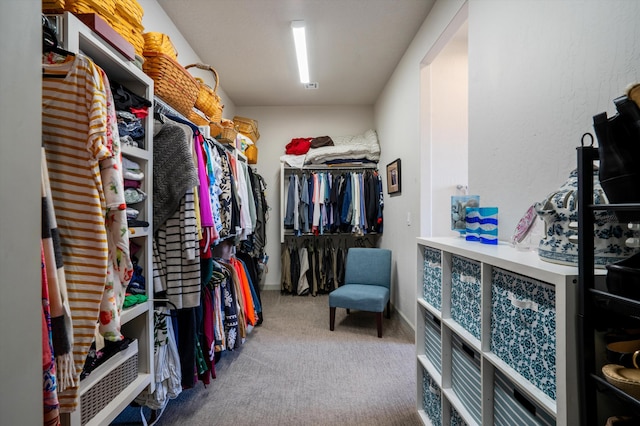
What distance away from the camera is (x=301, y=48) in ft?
9.55

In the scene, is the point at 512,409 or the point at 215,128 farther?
the point at 215,128

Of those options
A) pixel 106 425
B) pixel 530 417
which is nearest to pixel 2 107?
pixel 106 425

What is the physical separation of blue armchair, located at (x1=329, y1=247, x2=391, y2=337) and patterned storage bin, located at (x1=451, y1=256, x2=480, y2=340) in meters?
1.53

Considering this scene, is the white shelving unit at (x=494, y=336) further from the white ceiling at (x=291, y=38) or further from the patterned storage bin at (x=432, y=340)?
the white ceiling at (x=291, y=38)

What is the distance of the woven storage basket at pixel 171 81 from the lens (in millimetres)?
1680

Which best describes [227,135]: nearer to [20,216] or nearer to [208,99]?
[208,99]

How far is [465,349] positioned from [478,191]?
0.90m

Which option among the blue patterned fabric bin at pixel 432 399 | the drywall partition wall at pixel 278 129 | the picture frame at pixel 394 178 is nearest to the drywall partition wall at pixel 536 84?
the blue patterned fabric bin at pixel 432 399

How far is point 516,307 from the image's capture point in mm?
967

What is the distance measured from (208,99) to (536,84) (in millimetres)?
2096

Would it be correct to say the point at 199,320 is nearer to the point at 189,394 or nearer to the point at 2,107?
the point at 189,394

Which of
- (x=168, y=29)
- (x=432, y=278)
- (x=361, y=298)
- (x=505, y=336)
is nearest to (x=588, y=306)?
(x=505, y=336)

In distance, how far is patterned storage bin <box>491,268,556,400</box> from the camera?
831 mm

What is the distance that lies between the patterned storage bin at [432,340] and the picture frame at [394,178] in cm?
186
